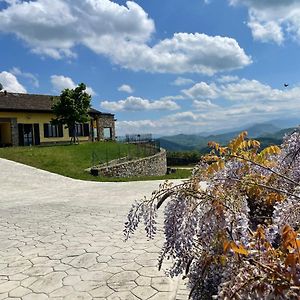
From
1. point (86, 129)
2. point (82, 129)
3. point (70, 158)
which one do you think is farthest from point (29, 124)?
point (70, 158)

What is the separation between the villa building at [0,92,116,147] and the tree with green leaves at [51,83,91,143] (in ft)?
6.70

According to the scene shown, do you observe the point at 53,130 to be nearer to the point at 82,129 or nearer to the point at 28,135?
the point at 28,135

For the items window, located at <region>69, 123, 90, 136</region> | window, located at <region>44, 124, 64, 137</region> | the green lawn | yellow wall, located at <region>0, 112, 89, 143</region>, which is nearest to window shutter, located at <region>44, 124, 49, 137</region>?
window, located at <region>44, 124, 64, 137</region>

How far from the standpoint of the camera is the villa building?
29.8 m

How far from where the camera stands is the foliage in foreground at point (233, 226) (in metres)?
1.14

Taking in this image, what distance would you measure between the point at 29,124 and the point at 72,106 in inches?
188

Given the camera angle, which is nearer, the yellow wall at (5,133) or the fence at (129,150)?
the fence at (129,150)

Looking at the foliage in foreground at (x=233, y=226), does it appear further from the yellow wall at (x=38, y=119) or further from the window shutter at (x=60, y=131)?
the window shutter at (x=60, y=131)

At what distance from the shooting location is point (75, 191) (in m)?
12.6

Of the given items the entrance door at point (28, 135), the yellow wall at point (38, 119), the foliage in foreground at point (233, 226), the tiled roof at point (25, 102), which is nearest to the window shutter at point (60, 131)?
the yellow wall at point (38, 119)

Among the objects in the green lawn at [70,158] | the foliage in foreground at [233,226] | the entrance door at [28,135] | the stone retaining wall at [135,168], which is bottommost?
the stone retaining wall at [135,168]

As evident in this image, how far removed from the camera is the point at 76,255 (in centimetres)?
492

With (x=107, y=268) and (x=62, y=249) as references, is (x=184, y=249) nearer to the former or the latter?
(x=107, y=268)

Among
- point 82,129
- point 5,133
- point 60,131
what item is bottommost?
point 5,133
